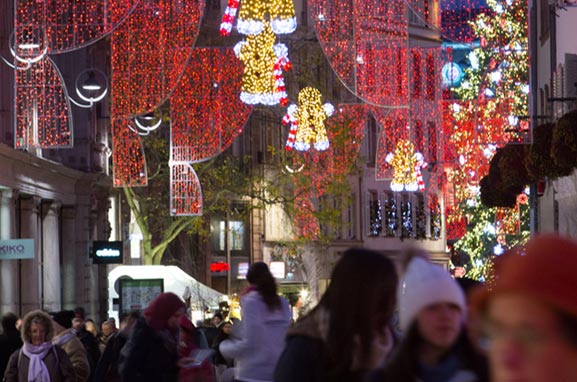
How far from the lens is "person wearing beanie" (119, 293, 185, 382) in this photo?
435 inches

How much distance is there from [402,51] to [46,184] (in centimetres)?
1454

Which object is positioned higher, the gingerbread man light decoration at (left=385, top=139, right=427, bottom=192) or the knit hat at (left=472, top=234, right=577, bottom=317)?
the gingerbread man light decoration at (left=385, top=139, right=427, bottom=192)

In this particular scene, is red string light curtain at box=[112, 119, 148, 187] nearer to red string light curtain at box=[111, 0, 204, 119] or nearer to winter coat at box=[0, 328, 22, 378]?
red string light curtain at box=[111, 0, 204, 119]

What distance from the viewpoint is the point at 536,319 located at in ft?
6.58

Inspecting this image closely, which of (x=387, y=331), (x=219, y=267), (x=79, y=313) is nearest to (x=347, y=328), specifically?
(x=387, y=331)

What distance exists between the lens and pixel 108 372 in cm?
1565

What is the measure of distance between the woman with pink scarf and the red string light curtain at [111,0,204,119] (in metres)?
11.9

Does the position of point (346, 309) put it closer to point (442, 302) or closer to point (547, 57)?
point (442, 302)

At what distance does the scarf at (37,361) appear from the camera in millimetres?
13836

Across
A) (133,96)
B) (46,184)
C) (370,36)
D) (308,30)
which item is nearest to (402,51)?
(370,36)

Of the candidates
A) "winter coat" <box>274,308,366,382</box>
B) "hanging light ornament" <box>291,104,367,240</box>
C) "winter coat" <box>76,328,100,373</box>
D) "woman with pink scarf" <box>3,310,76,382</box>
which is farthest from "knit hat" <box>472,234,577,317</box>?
"hanging light ornament" <box>291,104,367,240</box>

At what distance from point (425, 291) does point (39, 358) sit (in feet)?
33.5

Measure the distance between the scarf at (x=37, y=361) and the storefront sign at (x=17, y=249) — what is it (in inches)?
652

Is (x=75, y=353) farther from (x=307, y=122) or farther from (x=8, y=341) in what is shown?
(x=307, y=122)
